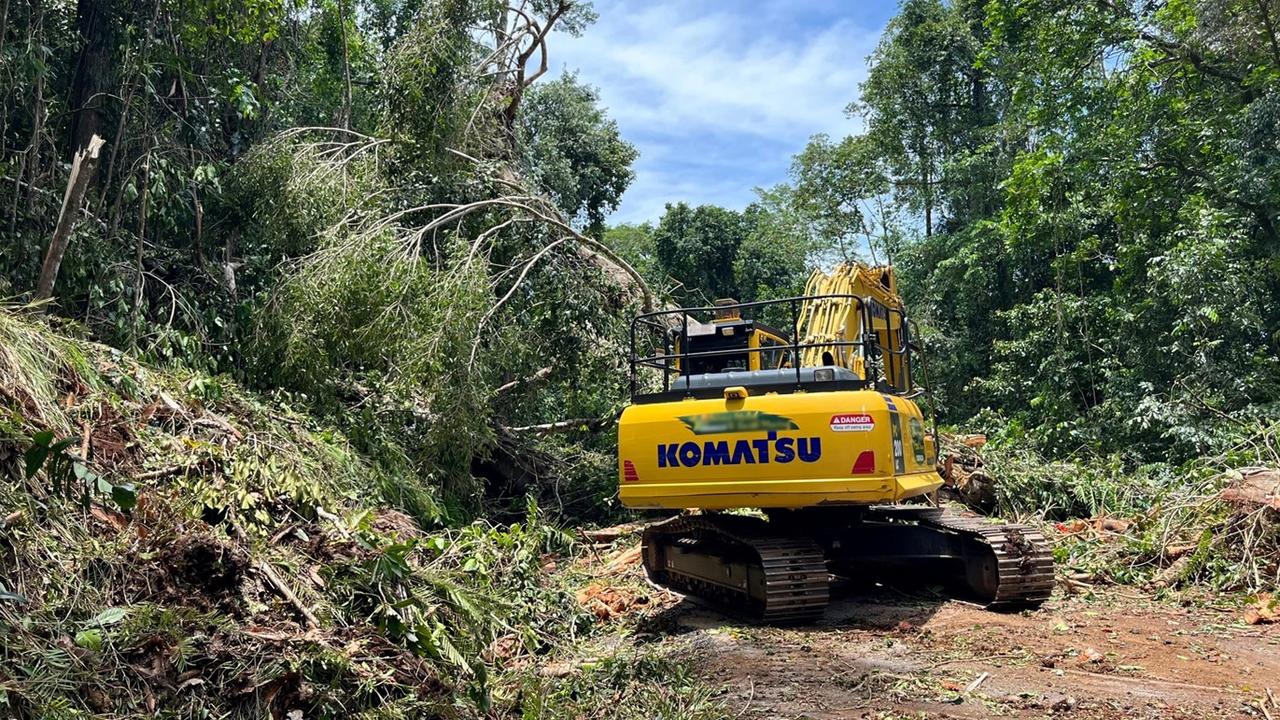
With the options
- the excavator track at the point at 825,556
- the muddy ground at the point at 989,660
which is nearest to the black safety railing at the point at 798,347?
the excavator track at the point at 825,556

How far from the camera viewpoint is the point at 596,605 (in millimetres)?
7336

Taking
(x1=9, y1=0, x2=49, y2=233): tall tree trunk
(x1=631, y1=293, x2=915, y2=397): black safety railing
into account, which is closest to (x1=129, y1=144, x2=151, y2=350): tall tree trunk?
(x1=9, y1=0, x2=49, y2=233): tall tree trunk

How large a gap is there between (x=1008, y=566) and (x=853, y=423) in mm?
1485

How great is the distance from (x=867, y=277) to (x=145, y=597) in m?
6.11

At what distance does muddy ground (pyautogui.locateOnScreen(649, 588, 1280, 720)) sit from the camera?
4.52 m

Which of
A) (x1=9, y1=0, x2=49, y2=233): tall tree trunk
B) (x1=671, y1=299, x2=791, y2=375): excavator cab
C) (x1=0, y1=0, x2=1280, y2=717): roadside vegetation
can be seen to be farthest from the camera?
(x1=9, y1=0, x2=49, y2=233): tall tree trunk

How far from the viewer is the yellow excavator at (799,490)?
20.6 ft

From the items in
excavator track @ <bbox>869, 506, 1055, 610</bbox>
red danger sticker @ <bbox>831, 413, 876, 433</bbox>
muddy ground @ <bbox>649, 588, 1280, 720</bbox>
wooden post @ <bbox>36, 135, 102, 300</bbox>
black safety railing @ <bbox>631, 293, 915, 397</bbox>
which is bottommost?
muddy ground @ <bbox>649, 588, 1280, 720</bbox>

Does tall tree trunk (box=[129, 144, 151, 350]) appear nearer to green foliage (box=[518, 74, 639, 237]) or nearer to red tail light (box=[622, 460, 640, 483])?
red tail light (box=[622, 460, 640, 483])

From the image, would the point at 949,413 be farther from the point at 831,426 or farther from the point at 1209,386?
the point at 831,426

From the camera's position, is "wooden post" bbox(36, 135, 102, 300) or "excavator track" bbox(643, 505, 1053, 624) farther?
"excavator track" bbox(643, 505, 1053, 624)

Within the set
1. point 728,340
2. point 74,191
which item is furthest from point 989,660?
point 74,191

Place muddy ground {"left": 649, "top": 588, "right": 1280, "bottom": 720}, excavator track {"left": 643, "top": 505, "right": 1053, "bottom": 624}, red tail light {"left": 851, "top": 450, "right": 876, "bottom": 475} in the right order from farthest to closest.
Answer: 1. excavator track {"left": 643, "top": 505, "right": 1053, "bottom": 624}
2. red tail light {"left": 851, "top": 450, "right": 876, "bottom": 475}
3. muddy ground {"left": 649, "top": 588, "right": 1280, "bottom": 720}

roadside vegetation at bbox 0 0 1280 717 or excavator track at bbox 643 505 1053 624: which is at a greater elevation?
roadside vegetation at bbox 0 0 1280 717
